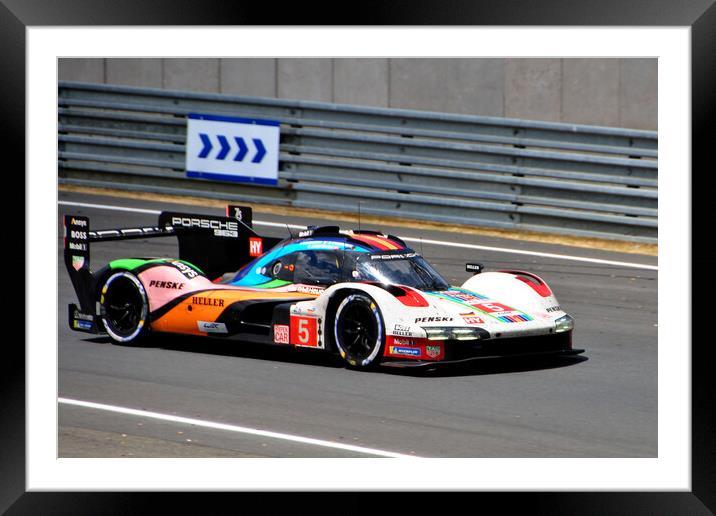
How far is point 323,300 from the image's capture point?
1162 centimetres

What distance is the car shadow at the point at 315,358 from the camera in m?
11.5

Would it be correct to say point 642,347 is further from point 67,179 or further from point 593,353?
point 67,179

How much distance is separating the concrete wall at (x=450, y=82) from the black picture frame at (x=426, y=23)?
16587 millimetres

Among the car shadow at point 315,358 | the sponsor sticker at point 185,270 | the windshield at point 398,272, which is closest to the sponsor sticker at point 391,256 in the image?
the windshield at point 398,272

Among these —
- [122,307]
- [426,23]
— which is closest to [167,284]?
[122,307]

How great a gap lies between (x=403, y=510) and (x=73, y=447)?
3.48 meters

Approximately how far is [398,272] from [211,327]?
72.7 inches

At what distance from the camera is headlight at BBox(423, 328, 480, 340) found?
1101cm

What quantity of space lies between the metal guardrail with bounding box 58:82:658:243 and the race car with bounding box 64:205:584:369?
19.9ft

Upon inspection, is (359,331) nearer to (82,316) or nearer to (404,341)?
(404,341)

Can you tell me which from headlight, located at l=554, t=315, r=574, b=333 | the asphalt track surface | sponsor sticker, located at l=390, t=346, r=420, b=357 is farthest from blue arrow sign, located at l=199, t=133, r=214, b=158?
sponsor sticker, located at l=390, t=346, r=420, b=357

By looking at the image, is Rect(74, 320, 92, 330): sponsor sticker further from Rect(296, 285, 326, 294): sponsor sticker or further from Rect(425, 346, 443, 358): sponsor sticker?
Rect(425, 346, 443, 358): sponsor sticker

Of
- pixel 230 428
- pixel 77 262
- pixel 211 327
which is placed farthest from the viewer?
pixel 77 262

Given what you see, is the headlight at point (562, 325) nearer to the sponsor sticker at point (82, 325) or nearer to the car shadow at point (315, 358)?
the car shadow at point (315, 358)
